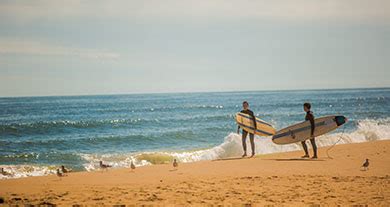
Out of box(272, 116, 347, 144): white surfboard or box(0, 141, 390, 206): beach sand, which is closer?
box(0, 141, 390, 206): beach sand

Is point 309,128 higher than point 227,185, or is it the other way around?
point 309,128

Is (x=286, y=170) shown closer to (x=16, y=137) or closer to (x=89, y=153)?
(x=89, y=153)

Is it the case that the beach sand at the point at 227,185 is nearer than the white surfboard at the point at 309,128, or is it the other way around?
the beach sand at the point at 227,185

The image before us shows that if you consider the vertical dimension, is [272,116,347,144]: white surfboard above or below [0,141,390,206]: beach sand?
above

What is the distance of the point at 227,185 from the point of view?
9.12 metres

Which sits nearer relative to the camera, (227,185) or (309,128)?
(227,185)

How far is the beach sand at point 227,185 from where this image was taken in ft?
25.3

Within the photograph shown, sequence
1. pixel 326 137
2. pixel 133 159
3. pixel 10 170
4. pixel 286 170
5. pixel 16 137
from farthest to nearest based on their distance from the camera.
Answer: pixel 16 137, pixel 326 137, pixel 133 159, pixel 10 170, pixel 286 170

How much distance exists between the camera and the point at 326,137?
19734 mm

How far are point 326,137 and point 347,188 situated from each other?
37.8 ft

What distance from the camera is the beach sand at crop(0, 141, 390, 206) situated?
304 inches

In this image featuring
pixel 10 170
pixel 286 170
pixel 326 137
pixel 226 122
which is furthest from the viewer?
pixel 226 122

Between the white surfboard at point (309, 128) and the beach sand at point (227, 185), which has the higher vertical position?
the white surfboard at point (309, 128)

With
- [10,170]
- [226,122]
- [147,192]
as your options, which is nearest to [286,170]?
[147,192]
